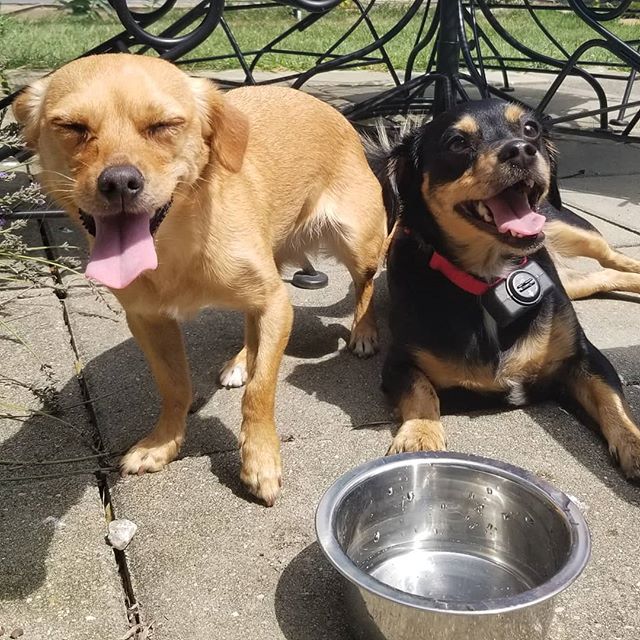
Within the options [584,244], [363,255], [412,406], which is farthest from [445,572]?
[584,244]

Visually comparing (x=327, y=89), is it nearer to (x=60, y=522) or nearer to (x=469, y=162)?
(x=469, y=162)

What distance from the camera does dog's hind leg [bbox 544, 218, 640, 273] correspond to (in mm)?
4027

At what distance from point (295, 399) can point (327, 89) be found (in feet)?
21.4

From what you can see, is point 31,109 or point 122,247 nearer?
point 122,247

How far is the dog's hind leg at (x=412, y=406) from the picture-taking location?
8.88 ft

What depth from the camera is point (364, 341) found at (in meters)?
3.53

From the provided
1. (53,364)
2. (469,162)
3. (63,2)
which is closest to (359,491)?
(469,162)

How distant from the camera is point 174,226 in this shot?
246 cm

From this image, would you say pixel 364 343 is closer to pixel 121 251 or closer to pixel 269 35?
pixel 121 251

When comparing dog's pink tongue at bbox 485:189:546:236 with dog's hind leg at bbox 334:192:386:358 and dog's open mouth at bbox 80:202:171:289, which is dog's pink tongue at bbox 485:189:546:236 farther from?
dog's open mouth at bbox 80:202:171:289

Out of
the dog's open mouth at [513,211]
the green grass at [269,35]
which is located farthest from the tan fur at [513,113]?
the green grass at [269,35]

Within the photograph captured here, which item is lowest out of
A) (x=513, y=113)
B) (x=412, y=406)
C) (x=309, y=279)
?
(x=309, y=279)

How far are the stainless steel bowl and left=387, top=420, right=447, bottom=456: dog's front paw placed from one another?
402 millimetres

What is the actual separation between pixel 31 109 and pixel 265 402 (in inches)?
46.1
